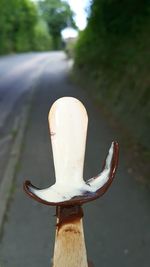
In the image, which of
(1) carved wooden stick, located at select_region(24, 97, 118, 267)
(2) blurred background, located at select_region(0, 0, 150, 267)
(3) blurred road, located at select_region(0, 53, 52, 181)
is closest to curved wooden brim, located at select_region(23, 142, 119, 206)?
(1) carved wooden stick, located at select_region(24, 97, 118, 267)

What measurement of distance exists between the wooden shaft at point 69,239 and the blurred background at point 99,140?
2.63 meters

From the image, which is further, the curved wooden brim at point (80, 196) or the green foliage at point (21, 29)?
the green foliage at point (21, 29)

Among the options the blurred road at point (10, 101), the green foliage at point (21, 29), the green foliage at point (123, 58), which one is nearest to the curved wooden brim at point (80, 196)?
the blurred road at point (10, 101)

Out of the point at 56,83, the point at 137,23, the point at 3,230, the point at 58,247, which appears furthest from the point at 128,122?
the point at 56,83

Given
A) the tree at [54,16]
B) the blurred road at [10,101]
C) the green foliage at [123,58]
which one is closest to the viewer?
the green foliage at [123,58]

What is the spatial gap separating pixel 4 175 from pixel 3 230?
2320 mm

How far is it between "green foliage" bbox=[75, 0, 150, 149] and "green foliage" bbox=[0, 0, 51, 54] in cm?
3960

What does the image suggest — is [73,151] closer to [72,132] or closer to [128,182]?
[72,132]

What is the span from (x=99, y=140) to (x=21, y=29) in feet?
196

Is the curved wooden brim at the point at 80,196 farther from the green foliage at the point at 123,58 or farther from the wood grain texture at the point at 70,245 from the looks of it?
the green foliage at the point at 123,58

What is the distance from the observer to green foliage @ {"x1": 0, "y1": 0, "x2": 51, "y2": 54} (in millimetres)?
57953

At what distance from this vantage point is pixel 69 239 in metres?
2.11

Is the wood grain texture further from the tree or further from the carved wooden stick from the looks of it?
the tree

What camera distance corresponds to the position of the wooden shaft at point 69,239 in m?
2.08
